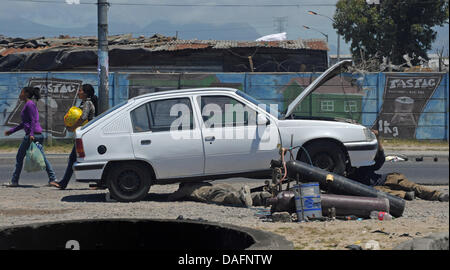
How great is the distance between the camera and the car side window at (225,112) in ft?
31.7

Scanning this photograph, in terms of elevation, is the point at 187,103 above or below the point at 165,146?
above

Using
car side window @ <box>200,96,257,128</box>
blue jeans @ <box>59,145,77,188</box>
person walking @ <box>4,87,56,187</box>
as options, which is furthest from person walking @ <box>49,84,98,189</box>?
car side window @ <box>200,96,257,128</box>

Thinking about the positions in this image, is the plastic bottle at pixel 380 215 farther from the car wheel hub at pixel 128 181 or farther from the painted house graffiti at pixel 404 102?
the painted house graffiti at pixel 404 102

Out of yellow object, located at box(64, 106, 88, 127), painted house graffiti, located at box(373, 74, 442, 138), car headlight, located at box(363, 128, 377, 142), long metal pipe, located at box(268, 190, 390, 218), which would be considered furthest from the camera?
painted house graffiti, located at box(373, 74, 442, 138)

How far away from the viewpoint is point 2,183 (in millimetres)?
12750

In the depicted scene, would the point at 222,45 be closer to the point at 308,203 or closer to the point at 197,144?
the point at 197,144

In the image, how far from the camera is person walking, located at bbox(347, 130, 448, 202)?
932 cm

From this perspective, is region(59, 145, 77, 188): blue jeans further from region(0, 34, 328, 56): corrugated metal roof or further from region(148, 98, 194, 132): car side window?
region(0, 34, 328, 56): corrugated metal roof

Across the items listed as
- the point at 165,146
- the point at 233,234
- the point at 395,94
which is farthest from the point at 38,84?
the point at 233,234

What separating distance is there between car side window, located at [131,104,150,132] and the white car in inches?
0.6

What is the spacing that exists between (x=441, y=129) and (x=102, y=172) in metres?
14.4

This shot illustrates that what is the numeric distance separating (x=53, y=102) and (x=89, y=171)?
39.9 ft

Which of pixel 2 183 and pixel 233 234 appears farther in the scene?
pixel 2 183
